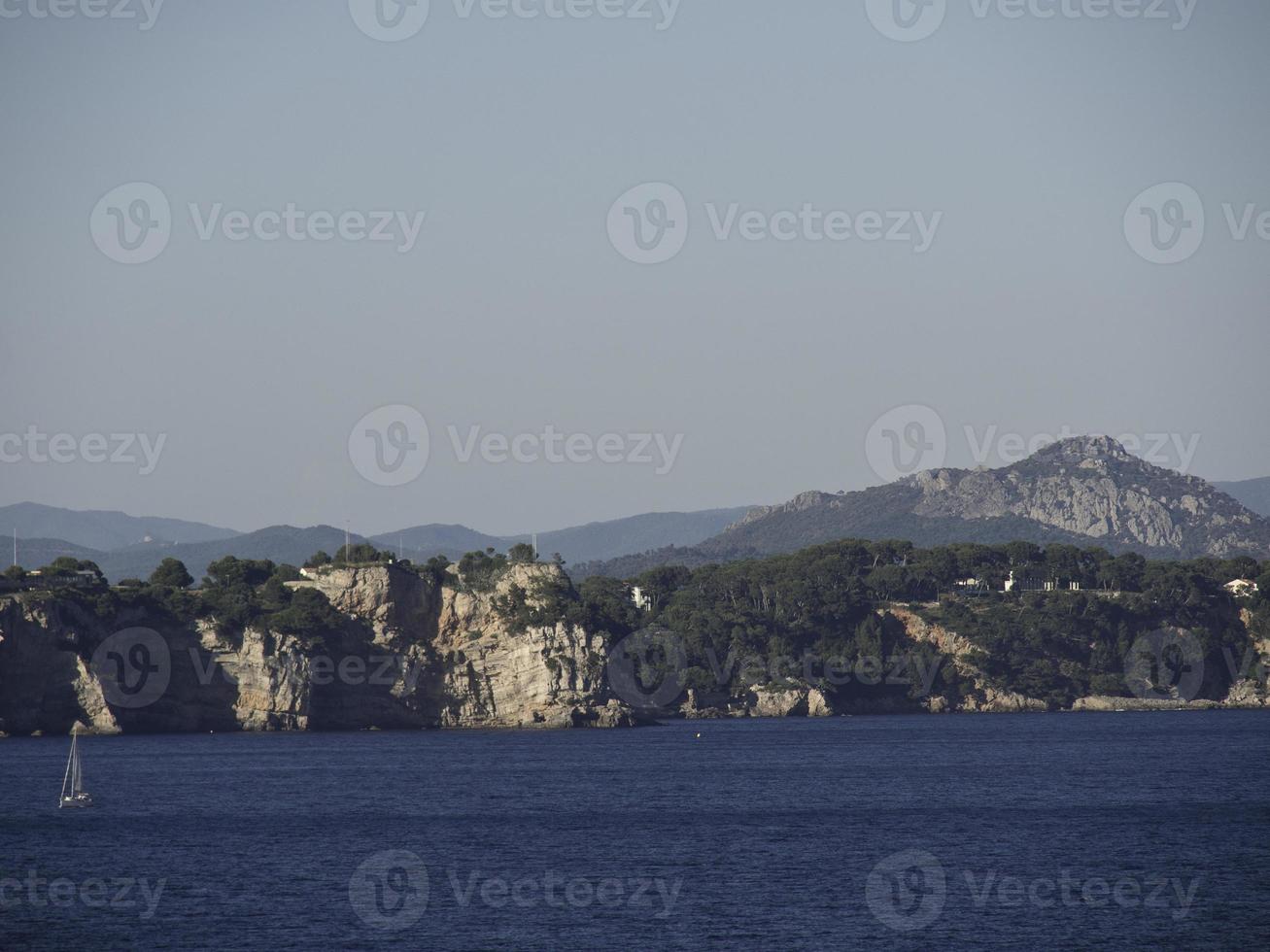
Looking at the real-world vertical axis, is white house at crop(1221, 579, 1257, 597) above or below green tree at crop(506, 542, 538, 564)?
below

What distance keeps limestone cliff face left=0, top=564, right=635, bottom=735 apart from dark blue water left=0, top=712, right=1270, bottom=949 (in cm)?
1017

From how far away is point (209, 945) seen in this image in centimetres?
4144

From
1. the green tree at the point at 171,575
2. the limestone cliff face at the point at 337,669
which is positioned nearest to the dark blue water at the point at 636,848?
the limestone cliff face at the point at 337,669

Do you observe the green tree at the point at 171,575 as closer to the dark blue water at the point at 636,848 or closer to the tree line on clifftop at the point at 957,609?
the tree line on clifftop at the point at 957,609

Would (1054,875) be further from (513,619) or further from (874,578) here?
(874,578)

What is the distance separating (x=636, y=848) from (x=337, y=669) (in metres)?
60.1

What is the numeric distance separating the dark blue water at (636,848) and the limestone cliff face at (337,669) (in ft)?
33.4

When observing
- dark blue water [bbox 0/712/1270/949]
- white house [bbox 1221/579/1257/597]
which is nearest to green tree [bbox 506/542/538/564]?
dark blue water [bbox 0/712/1270/949]

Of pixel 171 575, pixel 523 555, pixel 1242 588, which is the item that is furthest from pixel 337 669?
pixel 1242 588

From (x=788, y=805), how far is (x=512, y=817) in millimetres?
11742

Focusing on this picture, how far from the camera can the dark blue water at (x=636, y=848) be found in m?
43.7

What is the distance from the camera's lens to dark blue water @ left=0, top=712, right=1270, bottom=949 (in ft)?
143

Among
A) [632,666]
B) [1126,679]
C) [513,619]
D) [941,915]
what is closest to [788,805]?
[941,915]

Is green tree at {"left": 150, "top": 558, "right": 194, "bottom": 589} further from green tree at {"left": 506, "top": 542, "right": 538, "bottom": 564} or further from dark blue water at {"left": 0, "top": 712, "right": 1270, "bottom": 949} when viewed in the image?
green tree at {"left": 506, "top": 542, "right": 538, "bottom": 564}
